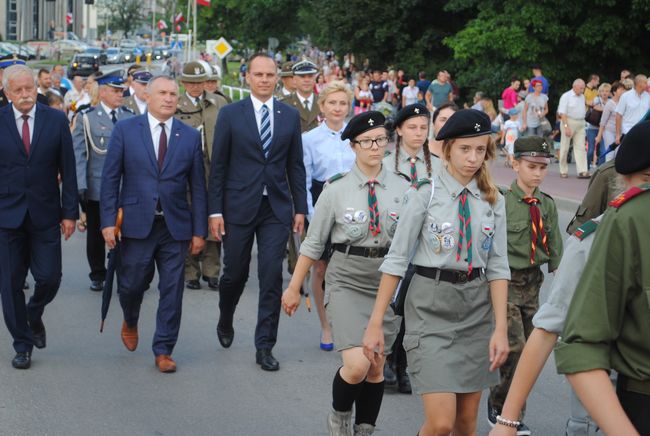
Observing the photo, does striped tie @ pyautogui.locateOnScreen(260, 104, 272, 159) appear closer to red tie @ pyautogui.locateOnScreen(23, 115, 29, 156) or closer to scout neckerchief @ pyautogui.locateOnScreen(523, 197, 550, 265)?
red tie @ pyautogui.locateOnScreen(23, 115, 29, 156)

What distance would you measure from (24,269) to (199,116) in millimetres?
3361

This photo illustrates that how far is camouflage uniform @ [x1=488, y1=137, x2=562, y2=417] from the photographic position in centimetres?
631

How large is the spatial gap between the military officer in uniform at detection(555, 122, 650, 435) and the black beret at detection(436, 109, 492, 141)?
181cm

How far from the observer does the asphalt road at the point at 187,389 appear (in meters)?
6.64

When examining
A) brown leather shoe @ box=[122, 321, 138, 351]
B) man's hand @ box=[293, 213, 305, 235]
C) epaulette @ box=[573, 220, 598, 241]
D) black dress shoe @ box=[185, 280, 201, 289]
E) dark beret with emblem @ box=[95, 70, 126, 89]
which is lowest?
black dress shoe @ box=[185, 280, 201, 289]

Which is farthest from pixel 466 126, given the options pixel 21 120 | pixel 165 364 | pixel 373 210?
pixel 21 120

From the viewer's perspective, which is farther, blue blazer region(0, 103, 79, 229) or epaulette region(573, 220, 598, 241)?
blue blazer region(0, 103, 79, 229)

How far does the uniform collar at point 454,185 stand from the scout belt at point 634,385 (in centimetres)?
193

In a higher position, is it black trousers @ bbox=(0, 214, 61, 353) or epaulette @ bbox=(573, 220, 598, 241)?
epaulette @ bbox=(573, 220, 598, 241)

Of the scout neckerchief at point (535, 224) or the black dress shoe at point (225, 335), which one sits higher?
the scout neckerchief at point (535, 224)

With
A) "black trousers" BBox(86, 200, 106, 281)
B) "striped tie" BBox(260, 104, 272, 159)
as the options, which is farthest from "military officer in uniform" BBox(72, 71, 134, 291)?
"striped tie" BBox(260, 104, 272, 159)

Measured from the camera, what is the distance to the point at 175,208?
309 inches

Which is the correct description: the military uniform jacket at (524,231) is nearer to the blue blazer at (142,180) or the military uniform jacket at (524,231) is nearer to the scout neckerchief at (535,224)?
the scout neckerchief at (535,224)

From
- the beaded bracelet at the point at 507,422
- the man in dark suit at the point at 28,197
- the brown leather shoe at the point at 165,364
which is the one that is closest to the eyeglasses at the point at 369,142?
the brown leather shoe at the point at 165,364
